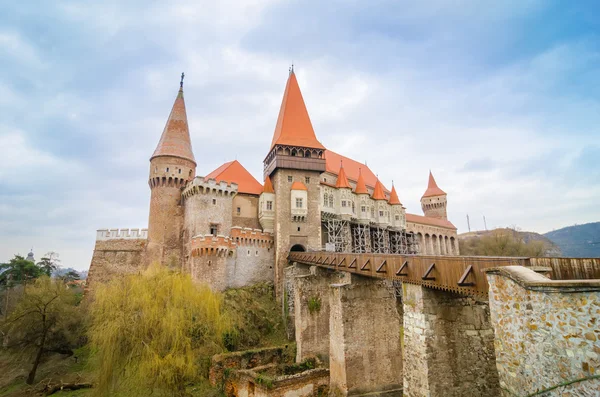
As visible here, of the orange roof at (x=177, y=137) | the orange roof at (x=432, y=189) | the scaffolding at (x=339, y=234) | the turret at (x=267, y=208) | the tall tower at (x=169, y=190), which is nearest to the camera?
the tall tower at (x=169, y=190)

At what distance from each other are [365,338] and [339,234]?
16252mm

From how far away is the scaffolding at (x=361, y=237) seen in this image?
3029 cm

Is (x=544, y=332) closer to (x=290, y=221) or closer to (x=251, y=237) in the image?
(x=251, y=237)

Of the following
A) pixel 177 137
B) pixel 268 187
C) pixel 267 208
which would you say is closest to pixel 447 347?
pixel 267 208

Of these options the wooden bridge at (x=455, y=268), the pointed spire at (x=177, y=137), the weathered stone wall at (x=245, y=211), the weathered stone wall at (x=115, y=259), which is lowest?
the wooden bridge at (x=455, y=268)

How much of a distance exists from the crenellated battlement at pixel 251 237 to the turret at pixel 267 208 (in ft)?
2.57

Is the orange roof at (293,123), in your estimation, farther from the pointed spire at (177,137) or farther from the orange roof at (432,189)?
the orange roof at (432,189)

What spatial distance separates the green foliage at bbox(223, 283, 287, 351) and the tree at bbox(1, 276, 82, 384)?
888cm

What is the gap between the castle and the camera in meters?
23.9

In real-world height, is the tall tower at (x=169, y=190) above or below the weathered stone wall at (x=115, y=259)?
above

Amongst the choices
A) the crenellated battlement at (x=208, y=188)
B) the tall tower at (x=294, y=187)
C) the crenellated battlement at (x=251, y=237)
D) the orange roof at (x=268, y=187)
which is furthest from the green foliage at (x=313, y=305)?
the crenellated battlement at (x=208, y=188)

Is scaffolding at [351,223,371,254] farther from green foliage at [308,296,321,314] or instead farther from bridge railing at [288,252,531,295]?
bridge railing at [288,252,531,295]

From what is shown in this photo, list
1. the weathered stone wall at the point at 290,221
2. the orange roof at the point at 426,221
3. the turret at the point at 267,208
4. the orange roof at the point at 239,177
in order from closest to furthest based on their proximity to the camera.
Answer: the weathered stone wall at the point at 290,221
the turret at the point at 267,208
the orange roof at the point at 239,177
the orange roof at the point at 426,221

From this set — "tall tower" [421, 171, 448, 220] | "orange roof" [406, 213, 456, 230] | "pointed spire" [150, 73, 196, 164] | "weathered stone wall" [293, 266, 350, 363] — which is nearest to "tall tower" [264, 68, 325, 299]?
"weathered stone wall" [293, 266, 350, 363]
